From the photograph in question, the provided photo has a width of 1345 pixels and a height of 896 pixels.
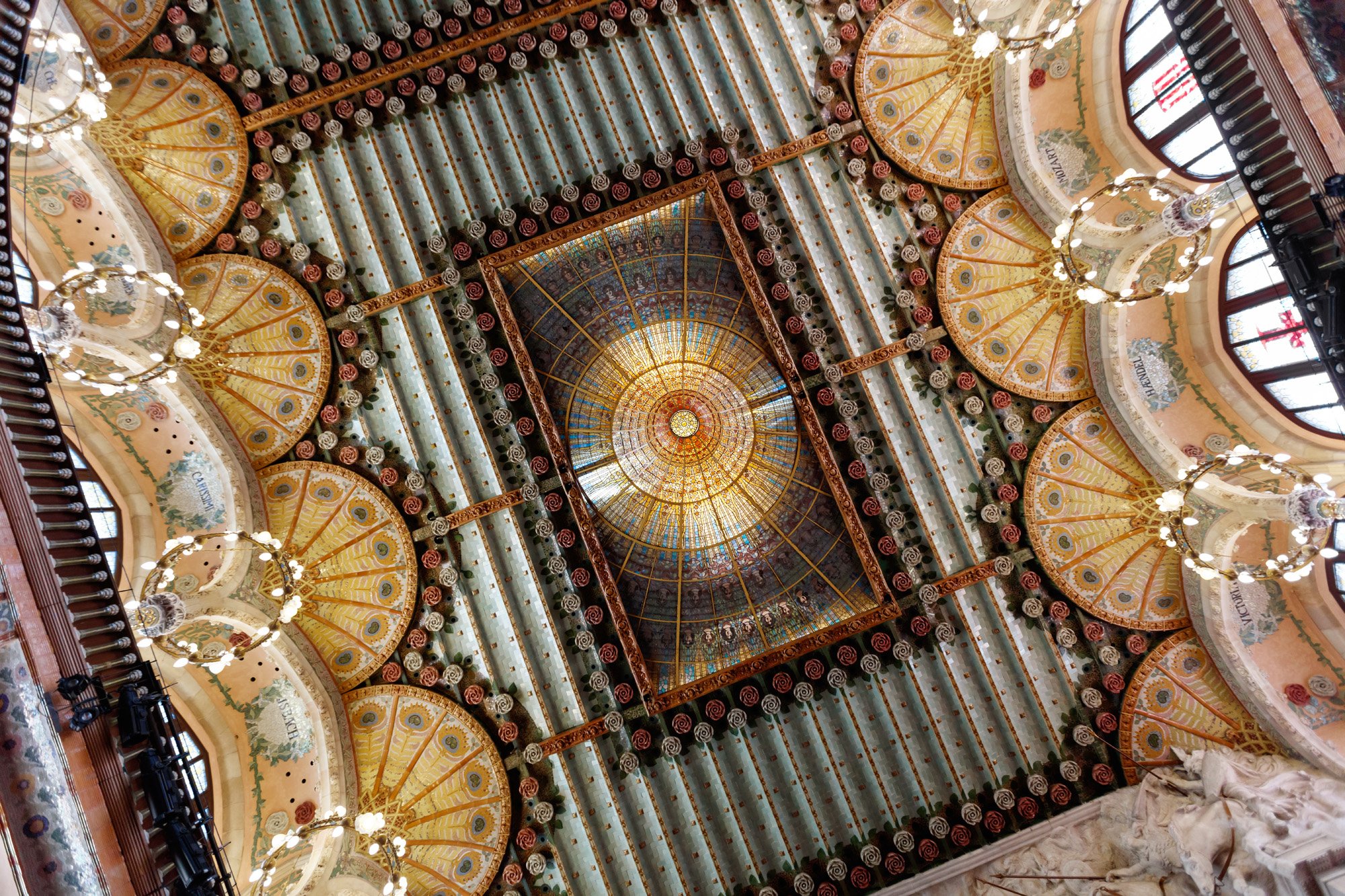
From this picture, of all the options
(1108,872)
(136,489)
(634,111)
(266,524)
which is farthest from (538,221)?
(1108,872)

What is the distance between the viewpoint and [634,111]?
1416 cm

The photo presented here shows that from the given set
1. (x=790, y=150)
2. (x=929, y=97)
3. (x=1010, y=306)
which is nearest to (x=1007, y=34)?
(x=929, y=97)

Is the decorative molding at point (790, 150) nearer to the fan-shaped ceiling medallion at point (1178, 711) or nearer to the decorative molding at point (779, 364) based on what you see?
the decorative molding at point (779, 364)

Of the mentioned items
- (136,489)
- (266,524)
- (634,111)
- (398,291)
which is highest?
(634,111)

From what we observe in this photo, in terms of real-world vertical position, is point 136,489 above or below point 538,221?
below

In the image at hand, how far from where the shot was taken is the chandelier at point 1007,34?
39.4 ft

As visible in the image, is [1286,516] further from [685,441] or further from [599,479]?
[599,479]

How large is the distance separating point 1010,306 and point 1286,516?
5.73m

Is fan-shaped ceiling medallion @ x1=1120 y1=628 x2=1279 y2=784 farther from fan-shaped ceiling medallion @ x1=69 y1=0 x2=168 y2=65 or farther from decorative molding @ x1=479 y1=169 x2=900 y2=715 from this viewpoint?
fan-shaped ceiling medallion @ x1=69 y1=0 x2=168 y2=65

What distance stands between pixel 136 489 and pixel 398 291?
5.95m

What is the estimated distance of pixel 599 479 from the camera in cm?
1453

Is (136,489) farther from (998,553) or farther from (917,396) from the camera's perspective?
(998,553)

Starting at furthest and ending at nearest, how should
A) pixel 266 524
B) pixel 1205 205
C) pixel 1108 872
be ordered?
pixel 266 524
pixel 1108 872
pixel 1205 205

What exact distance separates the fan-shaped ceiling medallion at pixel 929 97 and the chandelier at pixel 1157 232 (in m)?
2.03
